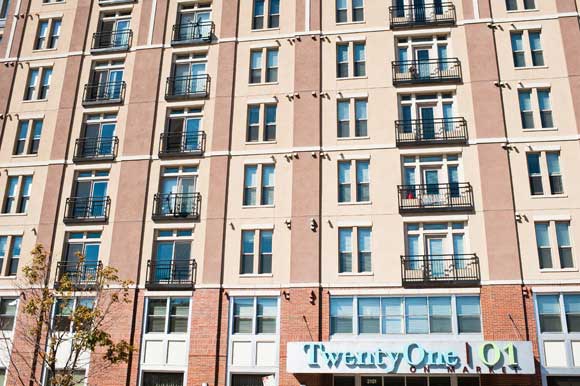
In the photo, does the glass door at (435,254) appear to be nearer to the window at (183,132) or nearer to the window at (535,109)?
the window at (535,109)

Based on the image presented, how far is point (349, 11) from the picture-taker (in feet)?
106

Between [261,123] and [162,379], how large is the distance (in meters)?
13.3

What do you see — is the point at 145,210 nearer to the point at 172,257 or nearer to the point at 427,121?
the point at 172,257

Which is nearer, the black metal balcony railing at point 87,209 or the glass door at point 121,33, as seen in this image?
the black metal balcony railing at point 87,209

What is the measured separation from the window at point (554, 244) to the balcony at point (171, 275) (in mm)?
15812

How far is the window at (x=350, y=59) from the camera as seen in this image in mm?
31000

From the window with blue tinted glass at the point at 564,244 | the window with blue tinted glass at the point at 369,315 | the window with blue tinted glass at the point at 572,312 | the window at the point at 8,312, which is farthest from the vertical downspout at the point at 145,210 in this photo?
the window with blue tinted glass at the point at 564,244

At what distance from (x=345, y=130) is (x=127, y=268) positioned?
499 inches

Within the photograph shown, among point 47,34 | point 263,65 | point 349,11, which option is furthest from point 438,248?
point 47,34

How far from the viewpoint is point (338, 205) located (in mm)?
28594

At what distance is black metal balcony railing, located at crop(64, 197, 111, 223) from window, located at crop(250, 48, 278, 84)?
32.9 feet

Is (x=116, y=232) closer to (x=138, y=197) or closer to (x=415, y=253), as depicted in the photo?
(x=138, y=197)

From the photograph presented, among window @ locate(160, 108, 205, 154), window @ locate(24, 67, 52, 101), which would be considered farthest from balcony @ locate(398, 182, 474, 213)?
window @ locate(24, 67, 52, 101)

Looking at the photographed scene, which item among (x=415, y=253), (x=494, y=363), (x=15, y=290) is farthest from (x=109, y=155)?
(x=494, y=363)
